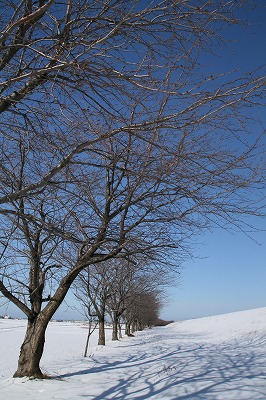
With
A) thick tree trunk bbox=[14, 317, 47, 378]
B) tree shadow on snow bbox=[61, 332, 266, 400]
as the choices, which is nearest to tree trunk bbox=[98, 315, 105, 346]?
tree shadow on snow bbox=[61, 332, 266, 400]

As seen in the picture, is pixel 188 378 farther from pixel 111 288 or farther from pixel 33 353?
pixel 111 288

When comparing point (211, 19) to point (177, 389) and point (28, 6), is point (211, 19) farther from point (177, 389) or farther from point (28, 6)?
point (177, 389)

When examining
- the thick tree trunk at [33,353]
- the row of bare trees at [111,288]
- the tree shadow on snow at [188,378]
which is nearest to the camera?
the tree shadow on snow at [188,378]

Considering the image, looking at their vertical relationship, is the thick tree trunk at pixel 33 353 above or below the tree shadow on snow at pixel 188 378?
above

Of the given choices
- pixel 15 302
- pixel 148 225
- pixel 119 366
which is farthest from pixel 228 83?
pixel 119 366

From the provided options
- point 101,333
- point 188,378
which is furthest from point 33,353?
point 101,333

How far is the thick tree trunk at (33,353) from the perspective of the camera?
8680mm

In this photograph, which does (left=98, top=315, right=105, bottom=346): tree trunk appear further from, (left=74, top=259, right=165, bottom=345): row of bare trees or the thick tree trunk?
the thick tree trunk

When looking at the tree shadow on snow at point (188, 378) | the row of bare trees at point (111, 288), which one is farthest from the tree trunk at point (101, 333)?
the tree shadow on snow at point (188, 378)

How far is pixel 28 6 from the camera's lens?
134 inches

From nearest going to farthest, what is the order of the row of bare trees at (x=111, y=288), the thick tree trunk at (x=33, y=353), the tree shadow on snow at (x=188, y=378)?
the tree shadow on snow at (x=188, y=378)
the thick tree trunk at (x=33, y=353)
the row of bare trees at (x=111, y=288)

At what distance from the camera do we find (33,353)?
884cm

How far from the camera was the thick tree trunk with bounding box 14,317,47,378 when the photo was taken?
8680mm

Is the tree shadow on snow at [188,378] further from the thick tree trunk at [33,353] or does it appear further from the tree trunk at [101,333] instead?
the tree trunk at [101,333]
